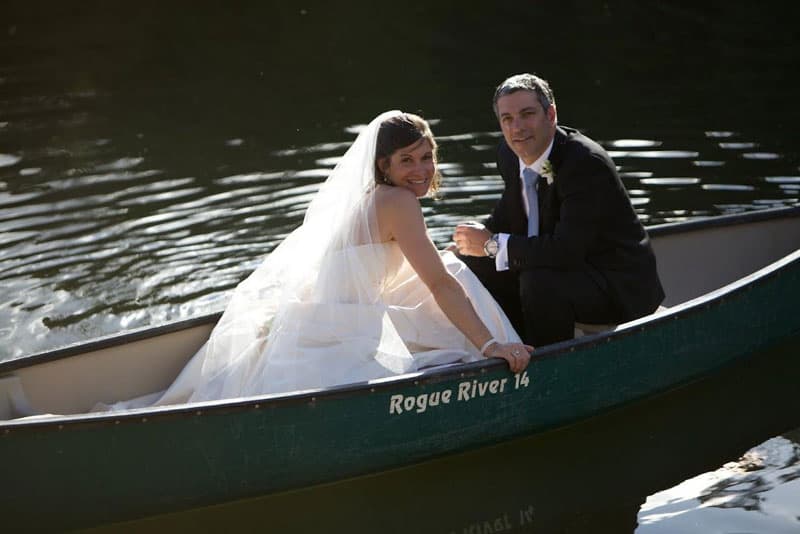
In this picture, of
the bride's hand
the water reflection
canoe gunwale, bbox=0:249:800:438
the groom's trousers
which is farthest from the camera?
the water reflection

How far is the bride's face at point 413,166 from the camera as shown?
4379 mm

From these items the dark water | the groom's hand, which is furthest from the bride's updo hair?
the dark water

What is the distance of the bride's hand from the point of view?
4285 mm

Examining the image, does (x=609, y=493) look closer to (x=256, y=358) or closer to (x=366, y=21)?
(x=256, y=358)

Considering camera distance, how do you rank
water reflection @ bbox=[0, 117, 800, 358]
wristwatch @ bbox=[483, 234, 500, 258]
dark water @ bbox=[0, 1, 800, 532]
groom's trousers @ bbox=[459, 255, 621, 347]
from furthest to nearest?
dark water @ bbox=[0, 1, 800, 532] < water reflection @ bbox=[0, 117, 800, 358] < wristwatch @ bbox=[483, 234, 500, 258] < groom's trousers @ bbox=[459, 255, 621, 347]

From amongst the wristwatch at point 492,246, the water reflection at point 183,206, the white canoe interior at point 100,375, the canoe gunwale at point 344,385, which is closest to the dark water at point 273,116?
the water reflection at point 183,206

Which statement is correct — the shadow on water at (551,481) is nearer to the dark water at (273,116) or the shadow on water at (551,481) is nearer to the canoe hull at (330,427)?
the canoe hull at (330,427)

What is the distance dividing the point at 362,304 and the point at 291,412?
621 mm

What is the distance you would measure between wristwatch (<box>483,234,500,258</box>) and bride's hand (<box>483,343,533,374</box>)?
0.61 metres

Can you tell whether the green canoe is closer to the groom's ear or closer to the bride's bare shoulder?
the bride's bare shoulder

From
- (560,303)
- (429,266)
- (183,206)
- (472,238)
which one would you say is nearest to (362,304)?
(429,266)

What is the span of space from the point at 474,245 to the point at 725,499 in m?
1.43

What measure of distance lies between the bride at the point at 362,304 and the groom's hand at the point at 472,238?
22 centimetres

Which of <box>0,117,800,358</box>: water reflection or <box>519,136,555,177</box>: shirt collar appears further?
<box>0,117,800,358</box>: water reflection
